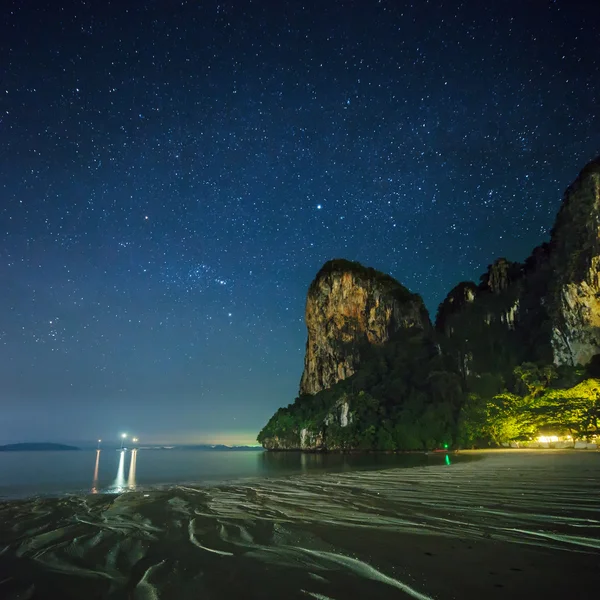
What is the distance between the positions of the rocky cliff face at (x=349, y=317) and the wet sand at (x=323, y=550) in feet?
384

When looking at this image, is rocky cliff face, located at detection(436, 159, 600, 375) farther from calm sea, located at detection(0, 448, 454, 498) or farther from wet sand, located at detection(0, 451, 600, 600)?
wet sand, located at detection(0, 451, 600, 600)

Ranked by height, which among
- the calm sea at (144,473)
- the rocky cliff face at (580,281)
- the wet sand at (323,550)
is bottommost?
the calm sea at (144,473)

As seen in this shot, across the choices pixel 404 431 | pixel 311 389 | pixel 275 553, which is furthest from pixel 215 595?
pixel 311 389

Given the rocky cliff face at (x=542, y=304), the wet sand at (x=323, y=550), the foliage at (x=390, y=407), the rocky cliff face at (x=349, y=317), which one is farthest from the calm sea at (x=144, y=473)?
the rocky cliff face at (x=349, y=317)

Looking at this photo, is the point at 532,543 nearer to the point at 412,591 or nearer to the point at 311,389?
the point at 412,591

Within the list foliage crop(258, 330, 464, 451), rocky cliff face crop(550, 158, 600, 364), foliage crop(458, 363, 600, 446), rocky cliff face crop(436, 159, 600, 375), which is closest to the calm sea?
foliage crop(458, 363, 600, 446)

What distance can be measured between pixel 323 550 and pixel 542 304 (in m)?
112

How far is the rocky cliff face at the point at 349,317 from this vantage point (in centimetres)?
12550

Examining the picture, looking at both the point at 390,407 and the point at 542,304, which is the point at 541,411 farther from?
the point at 542,304

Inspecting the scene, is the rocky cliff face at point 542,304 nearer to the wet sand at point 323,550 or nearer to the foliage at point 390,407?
the foliage at point 390,407

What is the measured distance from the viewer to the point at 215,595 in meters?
3.16

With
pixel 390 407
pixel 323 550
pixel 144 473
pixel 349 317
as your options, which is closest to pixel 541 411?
pixel 144 473

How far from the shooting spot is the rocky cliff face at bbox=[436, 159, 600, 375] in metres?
69.4

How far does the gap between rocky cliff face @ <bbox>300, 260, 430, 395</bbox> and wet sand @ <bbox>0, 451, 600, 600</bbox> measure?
384ft
